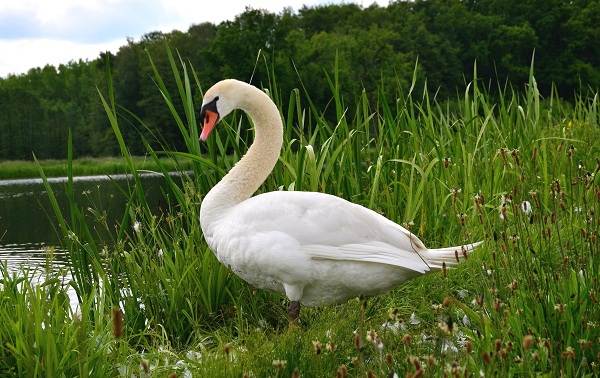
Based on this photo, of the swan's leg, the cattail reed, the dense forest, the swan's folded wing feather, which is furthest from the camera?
the dense forest

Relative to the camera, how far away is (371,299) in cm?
477

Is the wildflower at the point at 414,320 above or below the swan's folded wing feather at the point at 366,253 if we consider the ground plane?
below

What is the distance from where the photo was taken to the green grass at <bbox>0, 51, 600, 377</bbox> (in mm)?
3006

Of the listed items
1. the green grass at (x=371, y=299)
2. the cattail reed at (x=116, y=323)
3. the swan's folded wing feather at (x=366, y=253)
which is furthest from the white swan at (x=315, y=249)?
the cattail reed at (x=116, y=323)

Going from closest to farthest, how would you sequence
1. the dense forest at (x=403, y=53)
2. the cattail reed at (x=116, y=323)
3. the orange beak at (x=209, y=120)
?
the cattail reed at (x=116, y=323) < the orange beak at (x=209, y=120) < the dense forest at (x=403, y=53)

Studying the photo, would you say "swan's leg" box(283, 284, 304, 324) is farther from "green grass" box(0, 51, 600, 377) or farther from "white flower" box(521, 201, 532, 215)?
"white flower" box(521, 201, 532, 215)

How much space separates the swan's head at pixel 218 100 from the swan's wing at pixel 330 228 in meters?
0.65

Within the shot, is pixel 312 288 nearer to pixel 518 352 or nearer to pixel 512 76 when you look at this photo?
pixel 518 352

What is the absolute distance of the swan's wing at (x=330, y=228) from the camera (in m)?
3.90

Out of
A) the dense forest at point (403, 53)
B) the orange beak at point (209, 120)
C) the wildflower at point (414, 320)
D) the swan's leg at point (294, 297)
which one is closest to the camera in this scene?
the swan's leg at point (294, 297)

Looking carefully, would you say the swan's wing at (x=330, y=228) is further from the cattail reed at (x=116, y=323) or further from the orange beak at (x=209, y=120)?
the cattail reed at (x=116, y=323)

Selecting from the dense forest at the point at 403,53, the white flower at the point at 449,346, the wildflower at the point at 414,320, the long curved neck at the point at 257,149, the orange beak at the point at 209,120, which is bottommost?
the dense forest at the point at 403,53

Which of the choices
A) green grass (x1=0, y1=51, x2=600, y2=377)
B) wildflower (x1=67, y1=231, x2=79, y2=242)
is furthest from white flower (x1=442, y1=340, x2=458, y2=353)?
wildflower (x1=67, y1=231, x2=79, y2=242)

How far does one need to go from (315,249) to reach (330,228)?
15 cm
